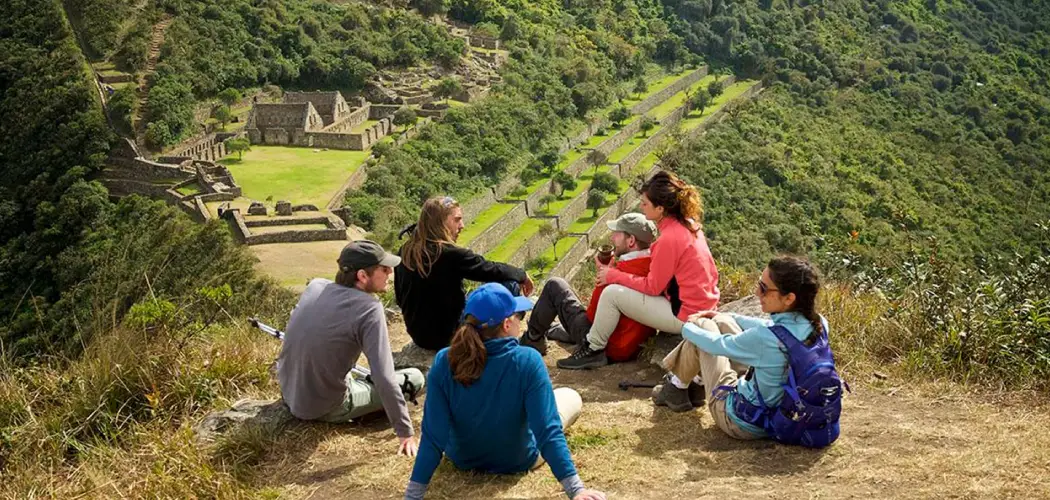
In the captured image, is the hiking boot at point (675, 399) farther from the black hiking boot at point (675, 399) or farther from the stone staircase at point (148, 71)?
the stone staircase at point (148, 71)

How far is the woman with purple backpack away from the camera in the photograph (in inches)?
155

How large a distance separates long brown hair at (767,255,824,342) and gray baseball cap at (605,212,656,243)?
1.66 metres

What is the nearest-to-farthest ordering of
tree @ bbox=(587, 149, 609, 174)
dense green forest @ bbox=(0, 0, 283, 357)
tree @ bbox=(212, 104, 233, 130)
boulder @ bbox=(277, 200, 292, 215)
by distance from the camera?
1. dense green forest @ bbox=(0, 0, 283, 357)
2. boulder @ bbox=(277, 200, 292, 215)
3. tree @ bbox=(212, 104, 233, 130)
4. tree @ bbox=(587, 149, 609, 174)

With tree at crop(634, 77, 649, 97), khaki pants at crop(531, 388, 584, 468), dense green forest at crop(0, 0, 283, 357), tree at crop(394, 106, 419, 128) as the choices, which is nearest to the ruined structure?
tree at crop(394, 106, 419, 128)

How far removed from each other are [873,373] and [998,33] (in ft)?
210

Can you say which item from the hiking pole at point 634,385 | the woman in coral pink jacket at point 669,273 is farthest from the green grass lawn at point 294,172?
the hiking pole at point 634,385

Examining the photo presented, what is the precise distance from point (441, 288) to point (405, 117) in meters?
30.0

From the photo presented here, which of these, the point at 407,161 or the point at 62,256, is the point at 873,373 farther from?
the point at 407,161

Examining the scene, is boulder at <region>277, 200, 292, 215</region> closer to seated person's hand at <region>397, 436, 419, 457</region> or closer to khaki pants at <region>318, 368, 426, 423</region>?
khaki pants at <region>318, 368, 426, 423</region>

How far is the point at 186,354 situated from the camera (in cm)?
510

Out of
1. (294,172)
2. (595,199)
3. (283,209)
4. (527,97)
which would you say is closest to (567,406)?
(283,209)

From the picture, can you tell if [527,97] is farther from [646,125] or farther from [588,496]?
[588,496]

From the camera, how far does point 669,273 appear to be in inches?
200

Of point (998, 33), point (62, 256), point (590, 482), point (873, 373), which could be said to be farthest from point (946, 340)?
point (998, 33)
